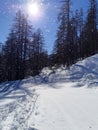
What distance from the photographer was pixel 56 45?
4300 cm

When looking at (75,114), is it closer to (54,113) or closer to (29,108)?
(54,113)

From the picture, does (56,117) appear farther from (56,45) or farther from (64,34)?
(56,45)

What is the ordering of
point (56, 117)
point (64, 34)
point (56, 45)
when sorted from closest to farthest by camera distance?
point (56, 117) < point (64, 34) < point (56, 45)

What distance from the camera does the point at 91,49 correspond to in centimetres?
4109

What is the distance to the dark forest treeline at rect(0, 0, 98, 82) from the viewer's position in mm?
34031

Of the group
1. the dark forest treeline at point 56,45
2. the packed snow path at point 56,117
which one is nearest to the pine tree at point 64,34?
the dark forest treeline at point 56,45

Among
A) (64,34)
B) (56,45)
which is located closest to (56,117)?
(64,34)

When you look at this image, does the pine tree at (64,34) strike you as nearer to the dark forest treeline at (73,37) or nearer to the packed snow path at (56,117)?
the dark forest treeline at (73,37)

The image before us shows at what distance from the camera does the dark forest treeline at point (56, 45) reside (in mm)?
34031

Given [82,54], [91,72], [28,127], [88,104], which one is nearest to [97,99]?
[88,104]

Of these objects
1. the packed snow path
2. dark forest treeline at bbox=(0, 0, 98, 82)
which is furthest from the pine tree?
the packed snow path

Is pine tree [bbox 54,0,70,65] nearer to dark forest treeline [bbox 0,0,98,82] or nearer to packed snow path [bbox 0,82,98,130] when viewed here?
dark forest treeline [bbox 0,0,98,82]

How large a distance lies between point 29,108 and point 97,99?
3.76 m

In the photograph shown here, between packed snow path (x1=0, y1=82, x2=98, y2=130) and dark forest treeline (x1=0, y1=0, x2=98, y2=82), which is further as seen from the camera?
dark forest treeline (x1=0, y1=0, x2=98, y2=82)
